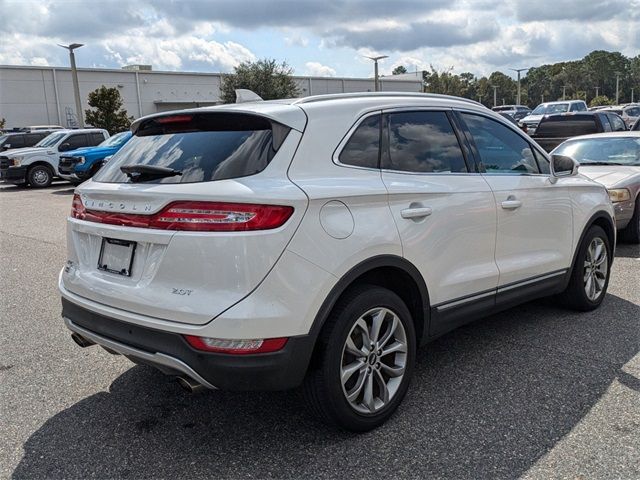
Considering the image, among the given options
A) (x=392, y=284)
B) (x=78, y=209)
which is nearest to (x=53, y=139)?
(x=78, y=209)

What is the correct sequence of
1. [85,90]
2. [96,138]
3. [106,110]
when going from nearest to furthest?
[96,138], [106,110], [85,90]

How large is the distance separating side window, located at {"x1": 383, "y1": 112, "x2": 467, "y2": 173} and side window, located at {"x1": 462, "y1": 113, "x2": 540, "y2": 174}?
28cm

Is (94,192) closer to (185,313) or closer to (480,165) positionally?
(185,313)

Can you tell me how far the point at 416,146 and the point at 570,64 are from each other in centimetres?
13736

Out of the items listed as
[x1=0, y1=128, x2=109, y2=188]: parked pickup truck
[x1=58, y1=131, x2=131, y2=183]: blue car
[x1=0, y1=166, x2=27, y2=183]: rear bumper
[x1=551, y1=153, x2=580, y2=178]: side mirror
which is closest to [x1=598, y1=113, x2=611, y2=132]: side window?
[x1=551, y1=153, x2=580, y2=178]: side mirror

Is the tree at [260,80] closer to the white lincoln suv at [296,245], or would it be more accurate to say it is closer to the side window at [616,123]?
the side window at [616,123]

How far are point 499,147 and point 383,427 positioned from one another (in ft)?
7.41

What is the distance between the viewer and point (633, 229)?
7.85 meters

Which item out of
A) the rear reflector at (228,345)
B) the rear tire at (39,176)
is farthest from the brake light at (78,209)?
the rear tire at (39,176)

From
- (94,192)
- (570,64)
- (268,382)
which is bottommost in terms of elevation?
(268,382)

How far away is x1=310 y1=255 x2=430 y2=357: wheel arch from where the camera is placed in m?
2.92

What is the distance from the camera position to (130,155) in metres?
3.49

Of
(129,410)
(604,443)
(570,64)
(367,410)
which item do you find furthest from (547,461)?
(570,64)

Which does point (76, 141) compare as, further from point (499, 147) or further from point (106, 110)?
point (499, 147)
